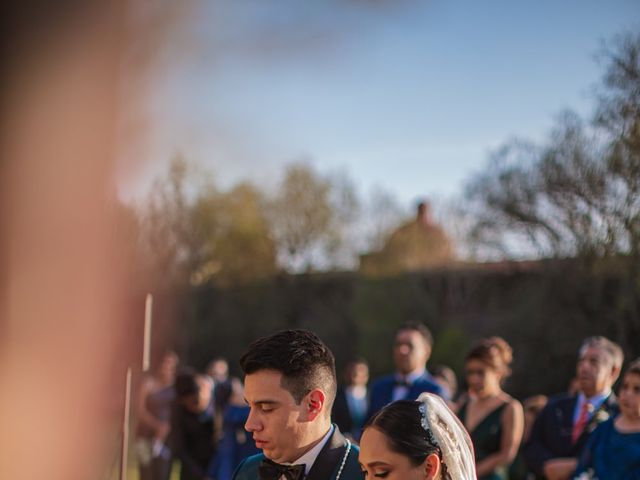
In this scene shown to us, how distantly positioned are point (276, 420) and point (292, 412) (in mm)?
61

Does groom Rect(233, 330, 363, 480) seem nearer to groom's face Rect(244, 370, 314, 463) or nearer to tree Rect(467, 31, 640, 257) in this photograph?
groom's face Rect(244, 370, 314, 463)

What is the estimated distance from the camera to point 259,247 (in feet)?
109

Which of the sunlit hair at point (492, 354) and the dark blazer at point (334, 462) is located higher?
the sunlit hair at point (492, 354)

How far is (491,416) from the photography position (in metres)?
5.95

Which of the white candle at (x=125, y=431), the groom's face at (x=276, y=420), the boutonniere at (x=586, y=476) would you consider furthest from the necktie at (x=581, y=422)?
the groom's face at (x=276, y=420)

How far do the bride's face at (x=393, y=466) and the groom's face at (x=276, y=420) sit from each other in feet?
1.38

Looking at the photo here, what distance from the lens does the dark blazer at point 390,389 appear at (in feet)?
21.2

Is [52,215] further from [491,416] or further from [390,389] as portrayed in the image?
[390,389]

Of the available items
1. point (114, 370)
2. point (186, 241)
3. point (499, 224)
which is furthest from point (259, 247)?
point (114, 370)

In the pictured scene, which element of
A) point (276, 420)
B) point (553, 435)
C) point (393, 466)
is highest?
point (276, 420)

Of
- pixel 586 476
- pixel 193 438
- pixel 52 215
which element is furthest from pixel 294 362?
pixel 193 438

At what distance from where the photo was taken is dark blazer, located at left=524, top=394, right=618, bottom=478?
6129mm

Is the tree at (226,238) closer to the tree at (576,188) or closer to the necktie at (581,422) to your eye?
the tree at (576,188)

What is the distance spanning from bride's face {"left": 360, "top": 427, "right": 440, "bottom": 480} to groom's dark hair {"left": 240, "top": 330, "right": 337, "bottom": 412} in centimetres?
46
